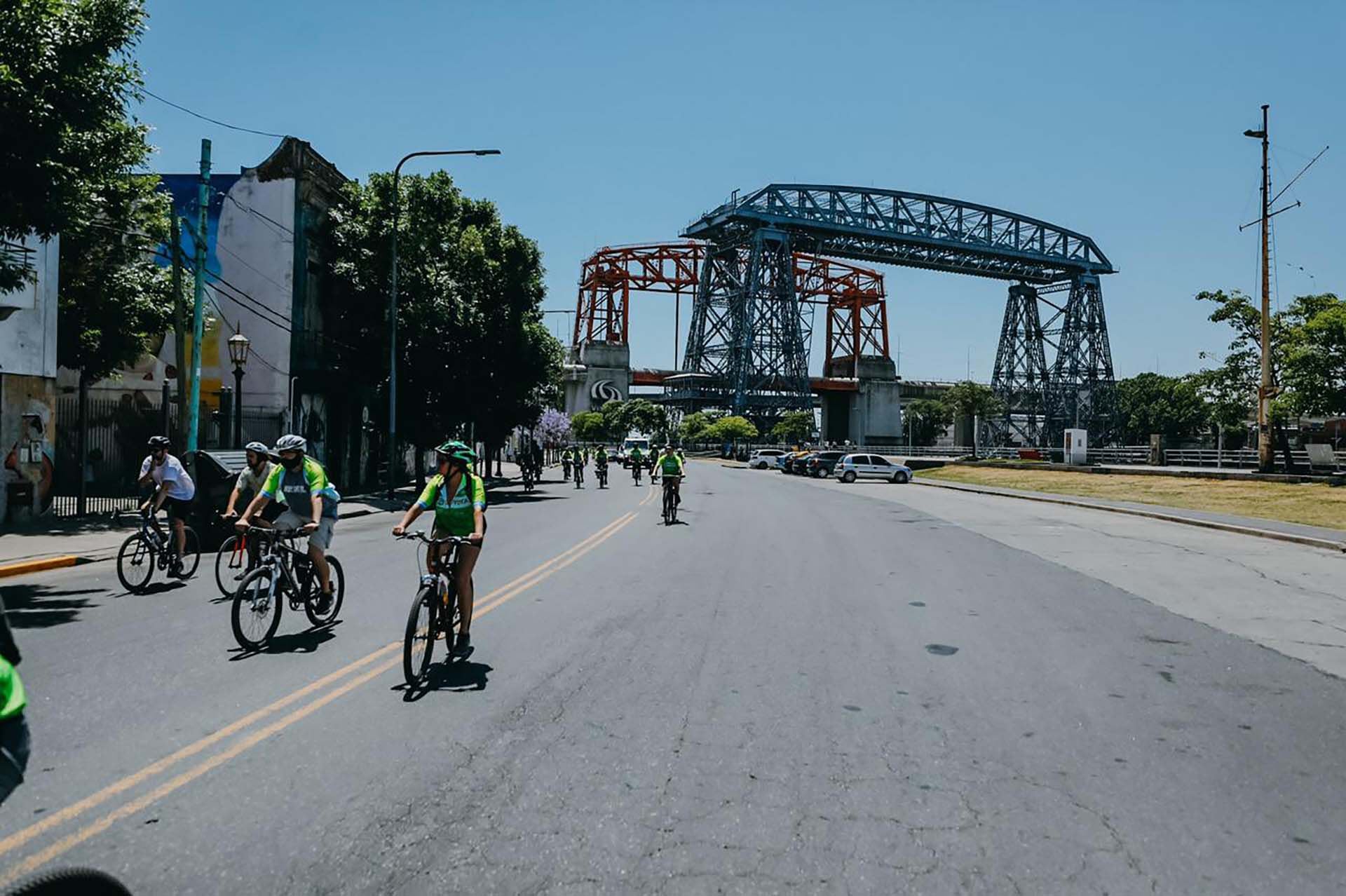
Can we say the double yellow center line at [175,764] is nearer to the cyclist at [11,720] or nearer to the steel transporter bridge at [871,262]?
the cyclist at [11,720]

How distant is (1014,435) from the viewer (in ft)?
418

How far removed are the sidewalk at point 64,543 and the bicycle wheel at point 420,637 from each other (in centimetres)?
915

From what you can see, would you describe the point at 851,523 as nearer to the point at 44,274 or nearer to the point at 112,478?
the point at 44,274

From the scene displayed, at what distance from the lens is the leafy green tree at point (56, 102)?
401 inches

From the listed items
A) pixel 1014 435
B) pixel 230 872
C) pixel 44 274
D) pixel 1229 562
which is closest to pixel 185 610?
pixel 230 872

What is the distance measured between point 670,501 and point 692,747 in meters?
16.4

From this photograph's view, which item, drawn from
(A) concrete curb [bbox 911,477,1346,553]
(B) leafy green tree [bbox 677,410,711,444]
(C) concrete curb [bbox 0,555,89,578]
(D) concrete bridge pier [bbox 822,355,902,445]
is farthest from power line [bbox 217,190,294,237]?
(D) concrete bridge pier [bbox 822,355,902,445]

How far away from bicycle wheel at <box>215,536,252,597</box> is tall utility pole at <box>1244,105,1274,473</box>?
1456 inches

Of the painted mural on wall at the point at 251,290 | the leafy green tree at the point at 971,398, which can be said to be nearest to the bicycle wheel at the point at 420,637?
the painted mural on wall at the point at 251,290

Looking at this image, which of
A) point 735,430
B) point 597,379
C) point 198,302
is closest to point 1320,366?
point 198,302

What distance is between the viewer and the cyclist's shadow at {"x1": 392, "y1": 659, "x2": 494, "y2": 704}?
6633mm

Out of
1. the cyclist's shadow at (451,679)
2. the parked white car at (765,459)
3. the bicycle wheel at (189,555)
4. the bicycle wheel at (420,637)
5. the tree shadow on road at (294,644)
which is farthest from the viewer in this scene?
the parked white car at (765,459)

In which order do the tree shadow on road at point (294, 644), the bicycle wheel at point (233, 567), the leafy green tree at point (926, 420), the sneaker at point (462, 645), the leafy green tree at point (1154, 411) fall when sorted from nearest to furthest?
the sneaker at point (462, 645) → the tree shadow on road at point (294, 644) → the bicycle wheel at point (233, 567) → the leafy green tree at point (1154, 411) → the leafy green tree at point (926, 420)

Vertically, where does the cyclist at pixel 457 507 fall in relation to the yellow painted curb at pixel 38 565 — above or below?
above
